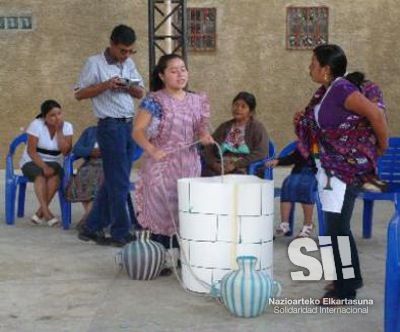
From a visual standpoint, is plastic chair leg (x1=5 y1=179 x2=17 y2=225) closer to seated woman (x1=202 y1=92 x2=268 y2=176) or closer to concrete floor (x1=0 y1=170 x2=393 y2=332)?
concrete floor (x1=0 y1=170 x2=393 y2=332)

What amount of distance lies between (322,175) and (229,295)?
817 mm

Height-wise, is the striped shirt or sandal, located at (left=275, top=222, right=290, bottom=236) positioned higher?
the striped shirt

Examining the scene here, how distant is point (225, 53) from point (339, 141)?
8079 millimetres

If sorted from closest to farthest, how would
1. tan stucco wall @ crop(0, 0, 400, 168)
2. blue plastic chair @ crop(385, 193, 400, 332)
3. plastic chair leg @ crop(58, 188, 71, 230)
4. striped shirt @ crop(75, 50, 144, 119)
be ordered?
blue plastic chair @ crop(385, 193, 400, 332) → striped shirt @ crop(75, 50, 144, 119) → plastic chair leg @ crop(58, 188, 71, 230) → tan stucco wall @ crop(0, 0, 400, 168)

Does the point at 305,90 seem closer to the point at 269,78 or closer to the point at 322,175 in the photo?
the point at 269,78

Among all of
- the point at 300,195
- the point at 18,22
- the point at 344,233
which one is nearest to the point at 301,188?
the point at 300,195

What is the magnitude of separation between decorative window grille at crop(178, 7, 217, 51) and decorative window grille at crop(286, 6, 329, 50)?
3.57 feet

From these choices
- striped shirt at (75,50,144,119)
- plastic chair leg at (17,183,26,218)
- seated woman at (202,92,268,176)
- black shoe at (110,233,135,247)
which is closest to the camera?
striped shirt at (75,50,144,119)

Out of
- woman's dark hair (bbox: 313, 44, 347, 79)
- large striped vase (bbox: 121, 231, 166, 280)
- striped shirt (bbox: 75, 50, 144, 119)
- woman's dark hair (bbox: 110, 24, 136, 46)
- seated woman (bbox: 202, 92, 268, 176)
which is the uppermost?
woman's dark hair (bbox: 110, 24, 136, 46)

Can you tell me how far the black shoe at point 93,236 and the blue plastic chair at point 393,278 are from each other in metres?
3.16

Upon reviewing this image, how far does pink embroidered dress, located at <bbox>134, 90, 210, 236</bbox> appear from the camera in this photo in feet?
17.2

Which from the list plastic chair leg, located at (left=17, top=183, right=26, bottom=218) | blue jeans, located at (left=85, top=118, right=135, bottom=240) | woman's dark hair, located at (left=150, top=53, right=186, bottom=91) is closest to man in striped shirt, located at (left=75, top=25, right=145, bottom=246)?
blue jeans, located at (left=85, top=118, right=135, bottom=240)

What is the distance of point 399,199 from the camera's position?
412 centimetres

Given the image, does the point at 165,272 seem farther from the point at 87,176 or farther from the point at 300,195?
the point at 87,176
